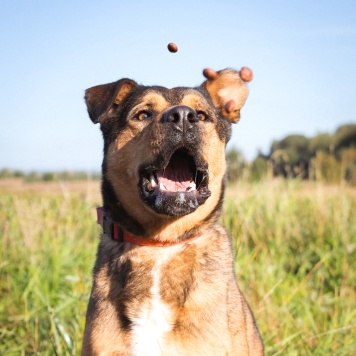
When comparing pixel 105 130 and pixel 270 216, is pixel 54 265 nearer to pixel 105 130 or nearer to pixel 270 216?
pixel 105 130

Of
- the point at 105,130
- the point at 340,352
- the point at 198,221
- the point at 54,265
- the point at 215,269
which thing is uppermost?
the point at 105,130

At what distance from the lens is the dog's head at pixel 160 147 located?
130 inches

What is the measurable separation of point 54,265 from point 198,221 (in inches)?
111

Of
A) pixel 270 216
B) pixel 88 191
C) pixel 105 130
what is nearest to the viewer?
pixel 105 130

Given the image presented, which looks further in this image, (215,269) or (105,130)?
(105,130)

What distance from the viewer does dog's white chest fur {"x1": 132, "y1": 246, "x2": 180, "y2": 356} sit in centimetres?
309

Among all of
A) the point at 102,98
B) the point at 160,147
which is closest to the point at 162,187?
the point at 160,147

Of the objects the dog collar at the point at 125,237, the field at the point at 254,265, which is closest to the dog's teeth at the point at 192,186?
the dog collar at the point at 125,237

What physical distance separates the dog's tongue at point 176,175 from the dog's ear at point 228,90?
30.6 inches

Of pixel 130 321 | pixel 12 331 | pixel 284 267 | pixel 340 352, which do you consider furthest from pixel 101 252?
pixel 284 267

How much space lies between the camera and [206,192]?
135 inches

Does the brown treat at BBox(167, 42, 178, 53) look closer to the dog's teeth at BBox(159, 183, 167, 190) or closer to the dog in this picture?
the dog

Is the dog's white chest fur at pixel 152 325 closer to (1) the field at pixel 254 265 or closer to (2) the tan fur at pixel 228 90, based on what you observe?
(1) the field at pixel 254 265

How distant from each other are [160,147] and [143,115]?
1.66ft
